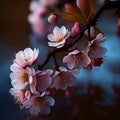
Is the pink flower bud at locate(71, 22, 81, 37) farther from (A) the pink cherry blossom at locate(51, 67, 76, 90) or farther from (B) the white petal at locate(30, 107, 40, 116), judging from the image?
(B) the white petal at locate(30, 107, 40, 116)

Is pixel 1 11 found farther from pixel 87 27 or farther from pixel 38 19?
pixel 87 27

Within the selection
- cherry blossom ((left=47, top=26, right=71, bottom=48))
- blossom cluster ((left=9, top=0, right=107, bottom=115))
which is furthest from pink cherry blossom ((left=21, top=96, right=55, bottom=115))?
cherry blossom ((left=47, top=26, right=71, bottom=48))

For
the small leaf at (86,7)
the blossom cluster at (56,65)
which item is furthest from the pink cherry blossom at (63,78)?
the small leaf at (86,7)

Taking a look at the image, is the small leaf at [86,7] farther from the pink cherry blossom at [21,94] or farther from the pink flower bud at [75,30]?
the pink cherry blossom at [21,94]

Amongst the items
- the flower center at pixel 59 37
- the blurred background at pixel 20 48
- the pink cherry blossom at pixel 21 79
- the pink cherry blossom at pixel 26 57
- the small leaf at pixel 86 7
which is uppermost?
the small leaf at pixel 86 7

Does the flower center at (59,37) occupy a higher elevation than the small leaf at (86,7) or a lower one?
lower

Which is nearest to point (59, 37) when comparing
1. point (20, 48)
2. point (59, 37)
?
point (59, 37)

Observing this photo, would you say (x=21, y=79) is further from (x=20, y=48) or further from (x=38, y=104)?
(x=20, y=48)
